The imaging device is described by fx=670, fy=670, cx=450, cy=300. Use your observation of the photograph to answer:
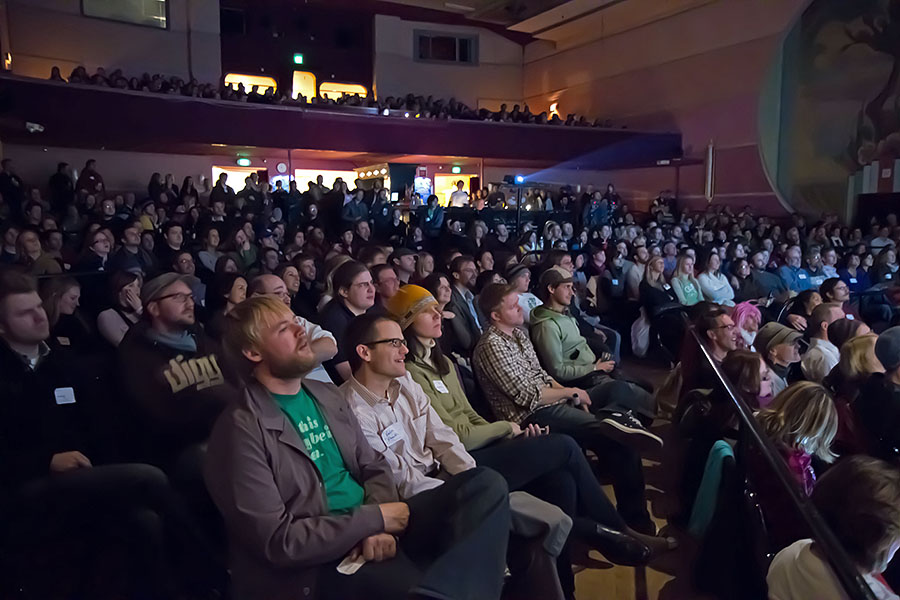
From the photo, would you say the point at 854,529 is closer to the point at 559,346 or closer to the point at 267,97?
the point at 559,346

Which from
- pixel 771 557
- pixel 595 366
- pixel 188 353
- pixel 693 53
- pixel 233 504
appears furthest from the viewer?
pixel 693 53

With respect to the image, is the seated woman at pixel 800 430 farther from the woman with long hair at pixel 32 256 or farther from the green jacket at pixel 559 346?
the woman with long hair at pixel 32 256

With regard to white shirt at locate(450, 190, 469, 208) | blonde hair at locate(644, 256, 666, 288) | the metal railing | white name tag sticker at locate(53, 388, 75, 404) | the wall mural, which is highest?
the wall mural

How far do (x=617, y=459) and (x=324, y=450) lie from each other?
143 cm

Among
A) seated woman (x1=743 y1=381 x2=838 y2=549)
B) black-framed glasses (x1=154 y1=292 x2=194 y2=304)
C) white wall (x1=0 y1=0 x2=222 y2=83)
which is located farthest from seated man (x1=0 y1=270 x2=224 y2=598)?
white wall (x1=0 y1=0 x2=222 y2=83)

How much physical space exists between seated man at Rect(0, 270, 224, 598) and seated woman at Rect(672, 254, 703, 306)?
5.03 meters

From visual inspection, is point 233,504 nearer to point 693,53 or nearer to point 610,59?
point 693,53

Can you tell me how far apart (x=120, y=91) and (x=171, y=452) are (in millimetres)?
9850

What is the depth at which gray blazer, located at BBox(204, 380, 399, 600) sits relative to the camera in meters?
1.54

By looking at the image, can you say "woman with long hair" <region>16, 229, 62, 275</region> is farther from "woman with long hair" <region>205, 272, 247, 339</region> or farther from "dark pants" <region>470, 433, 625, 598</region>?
"dark pants" <region>470, 433, 625, 598</region>

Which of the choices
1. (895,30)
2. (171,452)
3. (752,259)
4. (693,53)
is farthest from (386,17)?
(171,452)

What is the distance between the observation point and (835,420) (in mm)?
2234

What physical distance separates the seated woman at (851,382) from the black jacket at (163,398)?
2289 mm

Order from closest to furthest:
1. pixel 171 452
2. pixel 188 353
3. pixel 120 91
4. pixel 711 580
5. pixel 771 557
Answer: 1. pixel 771 557
2. pixel 711 580
3. pixel 171 452
4. pixel 188 353
5. pixel 120 91
